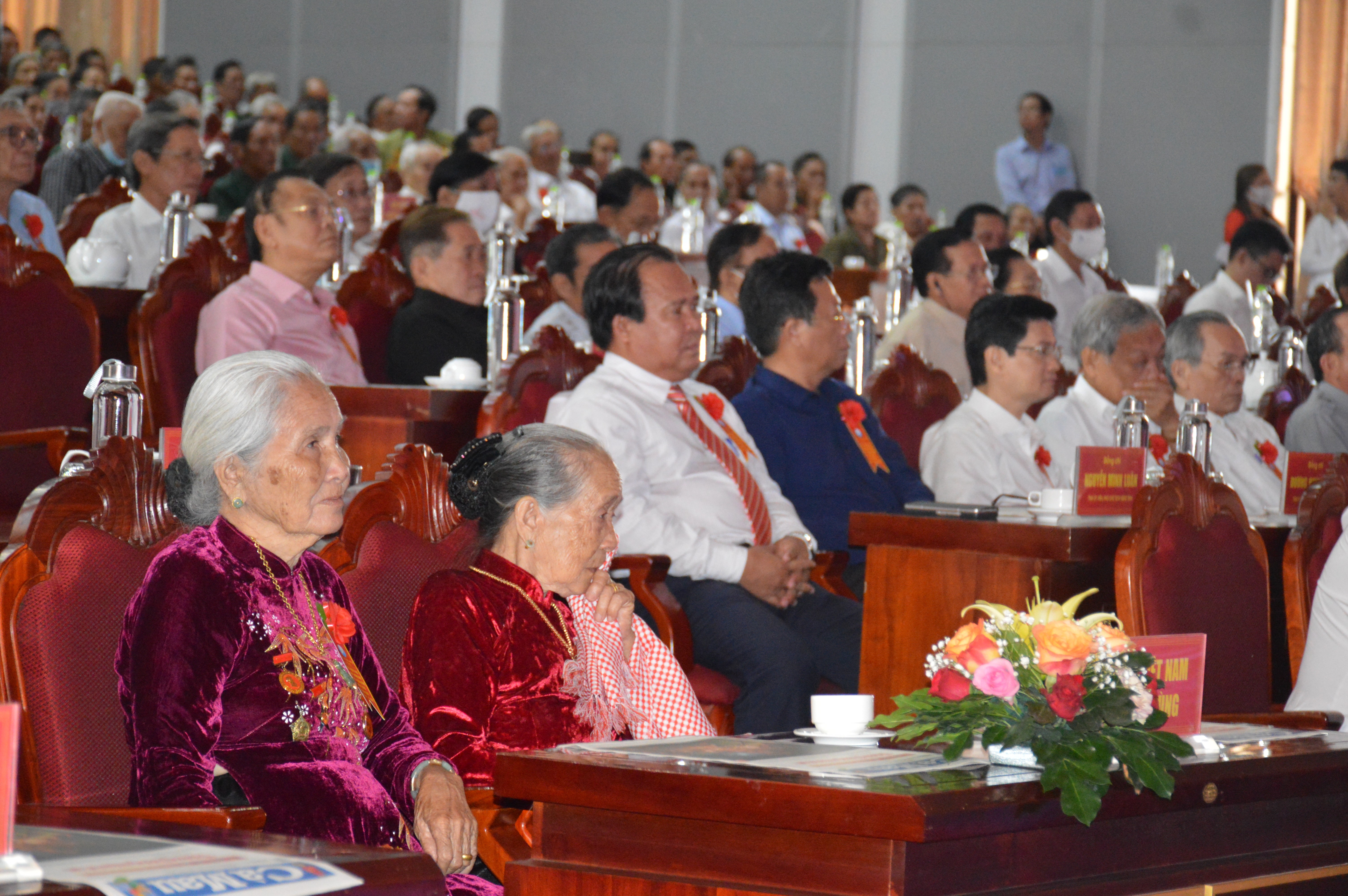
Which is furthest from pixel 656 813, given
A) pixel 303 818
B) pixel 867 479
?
pixel 867 479

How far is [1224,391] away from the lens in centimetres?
405

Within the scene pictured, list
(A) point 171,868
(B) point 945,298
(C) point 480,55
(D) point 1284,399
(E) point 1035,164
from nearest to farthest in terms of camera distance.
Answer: (A) point 171,868 < (D) point 1284,399 < (B) point 945,298 < (E) point 1035,164 < (C) point 480,55

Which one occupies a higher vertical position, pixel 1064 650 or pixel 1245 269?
pixel 1245 269

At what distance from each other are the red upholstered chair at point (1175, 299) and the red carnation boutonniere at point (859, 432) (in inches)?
157

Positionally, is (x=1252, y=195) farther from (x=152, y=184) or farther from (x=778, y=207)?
(x=152, y=184)

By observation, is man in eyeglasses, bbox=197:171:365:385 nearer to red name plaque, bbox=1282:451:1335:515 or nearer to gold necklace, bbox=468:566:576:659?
gold necklace, bbox=468:566:576:659

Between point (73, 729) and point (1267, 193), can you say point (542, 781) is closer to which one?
point (73, 729)

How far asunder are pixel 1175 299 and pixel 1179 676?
19.3ft

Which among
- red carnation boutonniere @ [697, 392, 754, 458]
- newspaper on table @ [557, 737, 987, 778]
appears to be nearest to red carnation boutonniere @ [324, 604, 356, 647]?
newspaper on table @ [557, 737, 987, 778]

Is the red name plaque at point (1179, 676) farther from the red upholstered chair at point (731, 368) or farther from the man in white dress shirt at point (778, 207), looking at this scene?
the man in white dress shirt at point (778, 207)

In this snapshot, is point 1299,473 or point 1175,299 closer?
point 1299,473

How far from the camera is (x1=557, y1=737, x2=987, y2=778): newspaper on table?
60.7 inches

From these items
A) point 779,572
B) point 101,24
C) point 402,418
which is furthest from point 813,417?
point 101,24

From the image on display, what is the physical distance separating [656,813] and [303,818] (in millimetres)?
424
